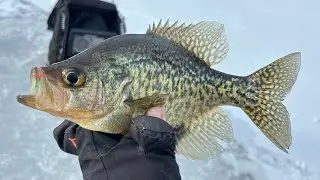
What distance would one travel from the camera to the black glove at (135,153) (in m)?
2.00

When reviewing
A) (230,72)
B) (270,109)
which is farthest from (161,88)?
(230,72)

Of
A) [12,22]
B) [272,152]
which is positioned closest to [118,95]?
[272,152]

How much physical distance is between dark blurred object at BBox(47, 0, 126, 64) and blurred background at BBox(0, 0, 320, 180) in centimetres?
41

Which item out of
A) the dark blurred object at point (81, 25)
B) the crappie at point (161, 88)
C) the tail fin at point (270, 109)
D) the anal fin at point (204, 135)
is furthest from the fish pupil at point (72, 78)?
the dark blurred object at point (81, 25)

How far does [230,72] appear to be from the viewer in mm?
5246

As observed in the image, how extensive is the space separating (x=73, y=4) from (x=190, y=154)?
2.75 metres

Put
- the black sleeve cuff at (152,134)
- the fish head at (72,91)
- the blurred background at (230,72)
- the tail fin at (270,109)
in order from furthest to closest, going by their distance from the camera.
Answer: the blurred background at (230,72)
the tail fin at (270,109)
the black sleeve cuff at (152,134)
the fish head at (72,91)

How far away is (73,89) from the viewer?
6.24 ft

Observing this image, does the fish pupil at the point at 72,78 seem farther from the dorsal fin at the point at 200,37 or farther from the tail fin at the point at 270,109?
the tail fin at the point at 270,109

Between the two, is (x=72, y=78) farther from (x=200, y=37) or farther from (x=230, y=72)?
(x=230, y=72)

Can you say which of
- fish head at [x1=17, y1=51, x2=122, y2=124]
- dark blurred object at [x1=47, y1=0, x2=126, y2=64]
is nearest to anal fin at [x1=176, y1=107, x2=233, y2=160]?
fish head at [x1=17, y1=51, x2=122, y2=124]

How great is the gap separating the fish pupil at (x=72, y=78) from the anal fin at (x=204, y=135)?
50 cm

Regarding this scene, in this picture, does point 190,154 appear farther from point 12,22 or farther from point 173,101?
point 12,22

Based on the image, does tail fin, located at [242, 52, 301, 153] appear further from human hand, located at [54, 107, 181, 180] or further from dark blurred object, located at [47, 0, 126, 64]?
dark blurred object, located at [47, 0, 126, 64]
